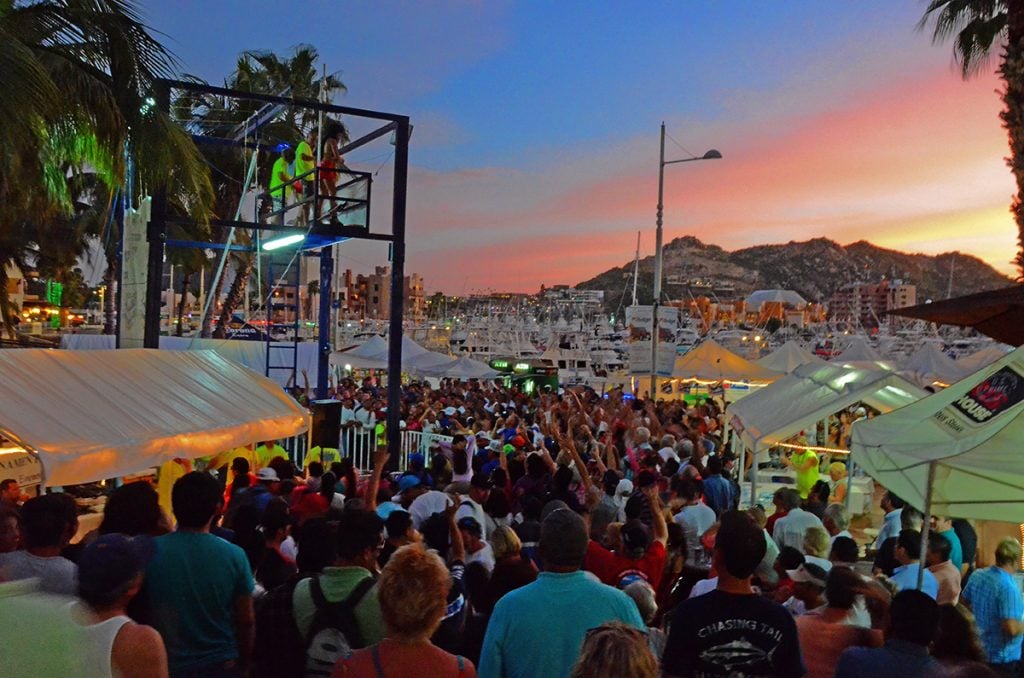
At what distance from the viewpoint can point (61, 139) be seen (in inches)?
388

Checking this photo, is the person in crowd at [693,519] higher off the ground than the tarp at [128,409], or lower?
lower

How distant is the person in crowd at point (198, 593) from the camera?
3.83 meters

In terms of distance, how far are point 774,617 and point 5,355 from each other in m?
6.04

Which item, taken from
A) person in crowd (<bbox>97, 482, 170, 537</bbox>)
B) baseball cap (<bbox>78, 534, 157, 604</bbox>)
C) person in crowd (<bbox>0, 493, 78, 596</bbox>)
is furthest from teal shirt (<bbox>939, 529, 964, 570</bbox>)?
person in crowd (<bbox>0, 493, 78, 596</bbox>)

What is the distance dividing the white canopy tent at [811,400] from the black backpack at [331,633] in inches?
289

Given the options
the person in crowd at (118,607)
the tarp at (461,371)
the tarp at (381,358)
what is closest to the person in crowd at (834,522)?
the person in crowd at (118,607)

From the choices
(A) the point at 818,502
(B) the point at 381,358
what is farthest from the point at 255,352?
(A) the point at 818,502

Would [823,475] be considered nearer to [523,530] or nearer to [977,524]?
[977,524]

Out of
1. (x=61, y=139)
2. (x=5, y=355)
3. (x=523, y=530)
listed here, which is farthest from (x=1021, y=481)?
(x=61, y=139)

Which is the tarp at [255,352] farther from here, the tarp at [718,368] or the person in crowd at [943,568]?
the person in crowd at [943,568]

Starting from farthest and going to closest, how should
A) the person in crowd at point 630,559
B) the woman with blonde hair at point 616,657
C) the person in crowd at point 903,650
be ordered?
1. the person in crowd at point 630,559
2. the person in crowd at point 903,650
3. the woman with blonde hair at point 616,657

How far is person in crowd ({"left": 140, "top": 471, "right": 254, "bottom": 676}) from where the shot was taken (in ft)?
12.6

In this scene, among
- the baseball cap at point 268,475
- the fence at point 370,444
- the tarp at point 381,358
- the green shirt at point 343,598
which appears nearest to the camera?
the green shirt at point 343,598

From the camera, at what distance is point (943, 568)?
19.2ft
